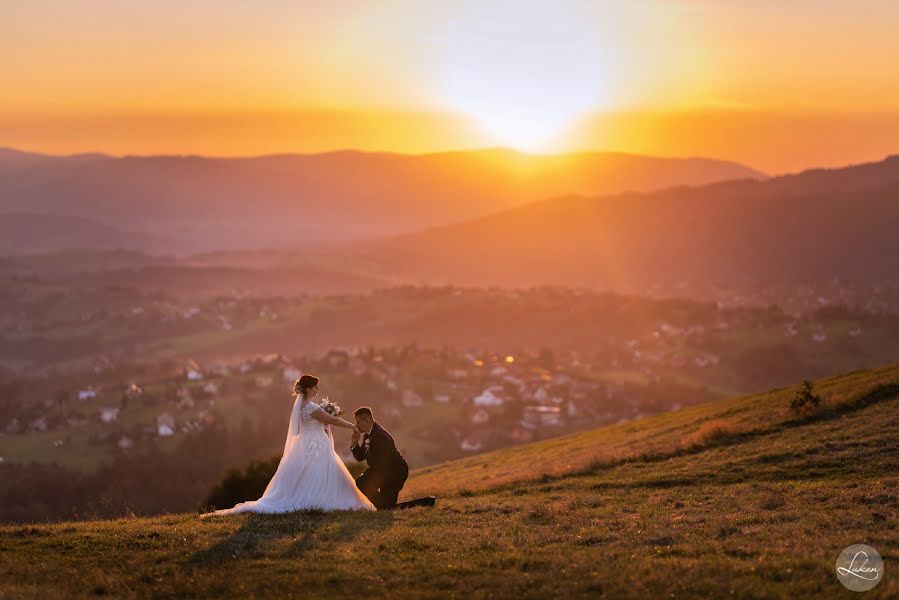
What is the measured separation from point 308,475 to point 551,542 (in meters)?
5.29

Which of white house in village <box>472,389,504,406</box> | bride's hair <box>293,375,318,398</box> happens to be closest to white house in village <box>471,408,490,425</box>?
white house in village <box>472,389,504,406</box>

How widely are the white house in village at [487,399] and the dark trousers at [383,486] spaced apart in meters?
62.8

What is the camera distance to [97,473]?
59125 mm

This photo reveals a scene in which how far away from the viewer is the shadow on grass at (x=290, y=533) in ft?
38.7

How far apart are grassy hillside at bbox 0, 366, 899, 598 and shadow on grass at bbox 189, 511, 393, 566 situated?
0.04 metres

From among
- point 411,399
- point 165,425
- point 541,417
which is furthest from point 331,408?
point 411,399

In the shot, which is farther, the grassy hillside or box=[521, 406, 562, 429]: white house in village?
box=[521, 406, 562, 429]: white house in village

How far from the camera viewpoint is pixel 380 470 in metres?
16.9

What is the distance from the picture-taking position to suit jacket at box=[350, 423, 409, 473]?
16.9m

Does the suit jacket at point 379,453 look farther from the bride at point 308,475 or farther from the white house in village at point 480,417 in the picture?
the white house in village at point 480,417

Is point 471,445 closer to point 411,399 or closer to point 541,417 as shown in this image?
point 541,417

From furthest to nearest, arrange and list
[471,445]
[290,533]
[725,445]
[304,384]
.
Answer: [471,445]
[725,445]
[304,384]
[290,533]

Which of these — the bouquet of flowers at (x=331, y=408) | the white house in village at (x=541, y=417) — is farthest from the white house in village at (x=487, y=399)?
the bouquet of flowers at (x=331, y=408)

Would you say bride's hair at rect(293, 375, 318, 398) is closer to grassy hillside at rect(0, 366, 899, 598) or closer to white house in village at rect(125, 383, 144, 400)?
grassy hillside at rect(0, 366, 899, 598)
